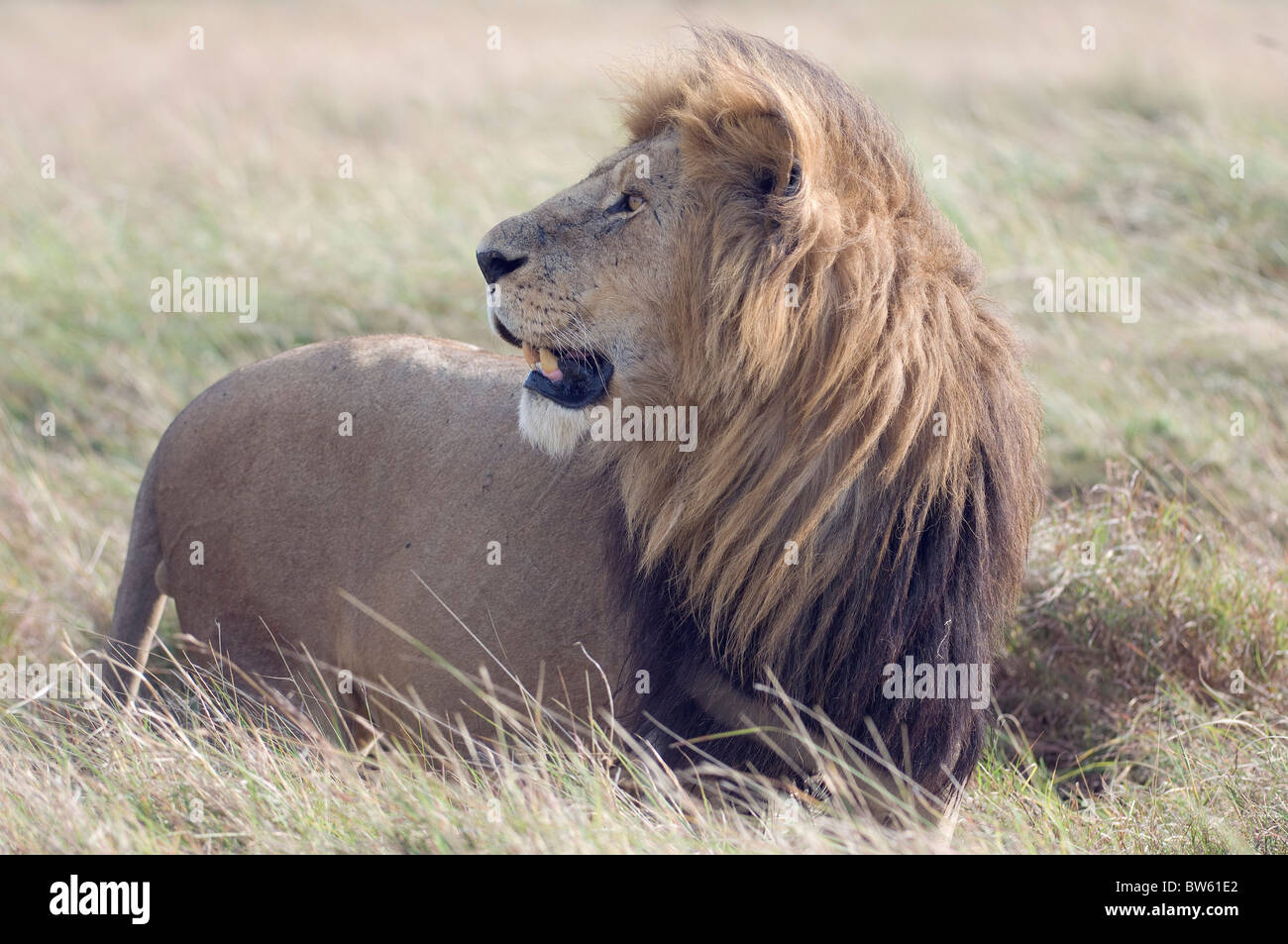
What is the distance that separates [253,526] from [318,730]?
0.56 m

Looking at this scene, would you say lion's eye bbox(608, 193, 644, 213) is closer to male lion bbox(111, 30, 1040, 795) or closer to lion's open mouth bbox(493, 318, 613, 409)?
male lion bbox(111, 30, 1040, 795)

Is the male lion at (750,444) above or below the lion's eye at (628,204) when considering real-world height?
below

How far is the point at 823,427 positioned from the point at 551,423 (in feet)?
2.02

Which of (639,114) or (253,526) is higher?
(639,114)

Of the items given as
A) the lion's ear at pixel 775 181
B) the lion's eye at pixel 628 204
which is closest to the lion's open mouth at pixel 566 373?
the lion's eye at pixel 628 204

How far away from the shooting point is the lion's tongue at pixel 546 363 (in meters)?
2.91

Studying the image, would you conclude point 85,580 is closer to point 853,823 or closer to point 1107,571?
point 853,823

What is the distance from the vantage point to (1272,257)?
20.4 feet

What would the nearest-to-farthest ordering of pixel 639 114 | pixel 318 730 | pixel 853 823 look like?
pixel 853 823
pixel 639 114
pixel 318 730

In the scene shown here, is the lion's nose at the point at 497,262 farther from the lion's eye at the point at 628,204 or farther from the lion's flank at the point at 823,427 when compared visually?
the lion's flank at the point at 823,427

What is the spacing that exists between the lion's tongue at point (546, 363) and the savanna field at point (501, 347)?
801 millimetres

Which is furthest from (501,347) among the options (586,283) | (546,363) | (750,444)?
(750,444)

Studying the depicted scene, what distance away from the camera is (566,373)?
2902 mm

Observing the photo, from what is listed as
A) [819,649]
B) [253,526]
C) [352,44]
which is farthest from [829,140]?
[352,44]
